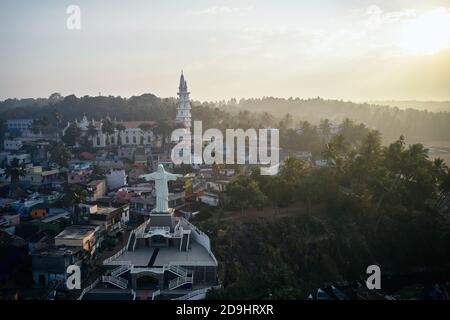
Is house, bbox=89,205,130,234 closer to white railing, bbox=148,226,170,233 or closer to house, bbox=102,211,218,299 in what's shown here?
house, bbox=102,211,218,299

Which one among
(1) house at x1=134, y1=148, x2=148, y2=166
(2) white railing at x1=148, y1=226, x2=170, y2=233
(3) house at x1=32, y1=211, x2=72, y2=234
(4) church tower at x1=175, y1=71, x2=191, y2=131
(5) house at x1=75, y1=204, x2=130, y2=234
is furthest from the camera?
(4) church tower at x1=175, y1=71, x2=191, y2=131

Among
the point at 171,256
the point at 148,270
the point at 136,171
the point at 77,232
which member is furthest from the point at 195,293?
the point at 136,171

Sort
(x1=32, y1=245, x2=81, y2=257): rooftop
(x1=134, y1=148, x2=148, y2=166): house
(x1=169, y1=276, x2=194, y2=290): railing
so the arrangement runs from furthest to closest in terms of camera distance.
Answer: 1. (x1=134, y1=148, x2=148, y2=166): house
2. (x1=32, y1=245, x2=81, y2=257): rooftop
3. (x1=169, y1=276, x2=194, y2=290): railing

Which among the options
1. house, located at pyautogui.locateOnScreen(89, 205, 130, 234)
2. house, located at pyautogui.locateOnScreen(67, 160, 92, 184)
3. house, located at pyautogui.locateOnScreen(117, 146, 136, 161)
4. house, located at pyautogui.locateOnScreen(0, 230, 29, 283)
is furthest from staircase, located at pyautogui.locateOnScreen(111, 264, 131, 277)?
house, located at pyautogui.locateOnScreen(117, 146, 136, 161)

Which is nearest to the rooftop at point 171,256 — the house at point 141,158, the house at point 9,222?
the house at point 9,222
